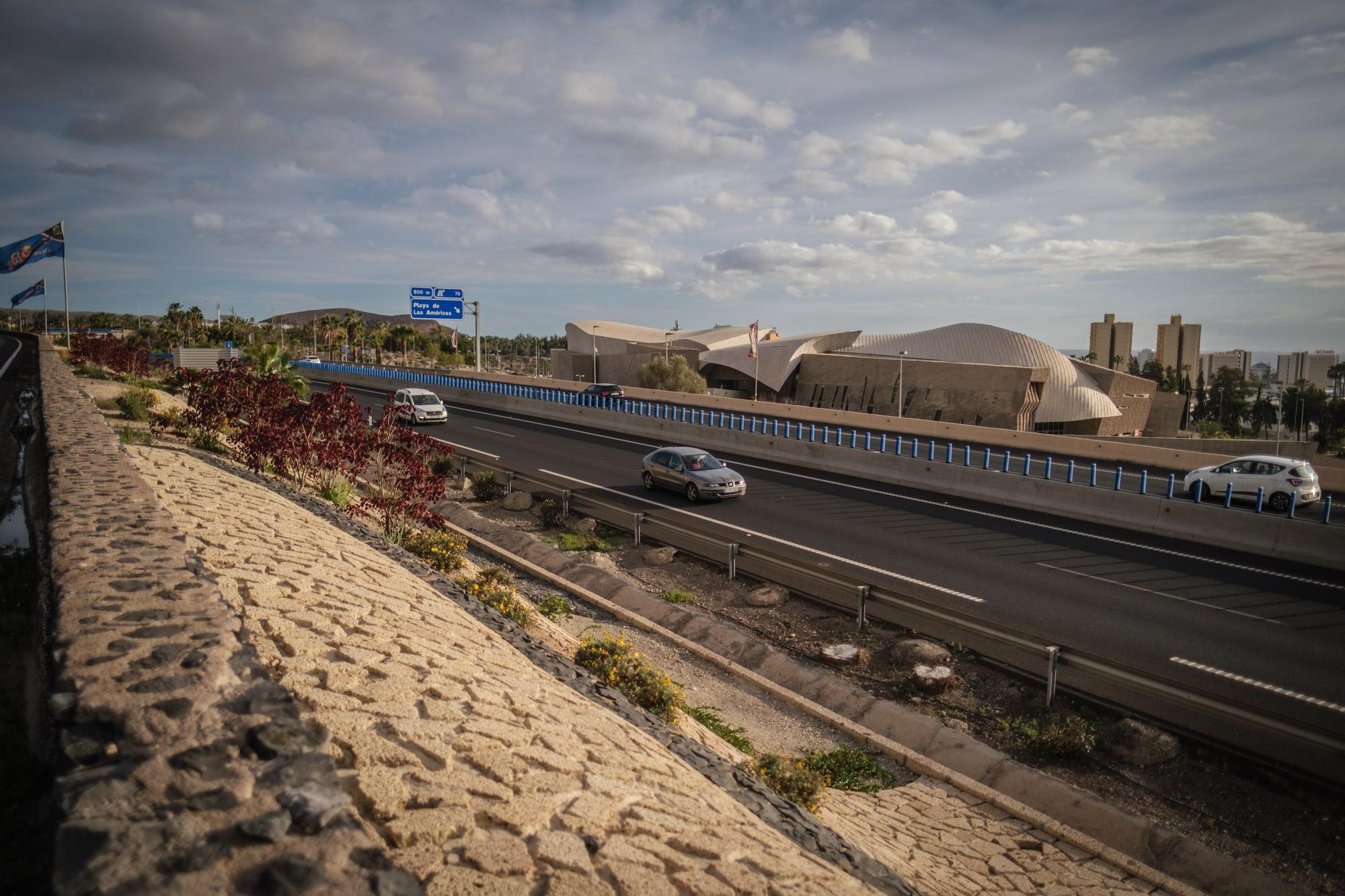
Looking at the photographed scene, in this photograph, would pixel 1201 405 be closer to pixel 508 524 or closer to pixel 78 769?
pixel 508 524

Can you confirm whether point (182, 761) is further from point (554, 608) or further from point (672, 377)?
point (672, 377)

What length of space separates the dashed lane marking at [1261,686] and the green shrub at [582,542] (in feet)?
32.6

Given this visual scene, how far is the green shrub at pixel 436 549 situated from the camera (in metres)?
11.1

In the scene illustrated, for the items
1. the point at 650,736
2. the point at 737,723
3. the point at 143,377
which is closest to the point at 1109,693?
the point at 737,723

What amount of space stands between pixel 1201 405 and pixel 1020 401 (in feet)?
318

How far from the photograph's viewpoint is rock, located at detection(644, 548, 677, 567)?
15.1 metres

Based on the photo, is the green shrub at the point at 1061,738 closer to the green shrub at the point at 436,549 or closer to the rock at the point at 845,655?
the rock at the point at 845,655

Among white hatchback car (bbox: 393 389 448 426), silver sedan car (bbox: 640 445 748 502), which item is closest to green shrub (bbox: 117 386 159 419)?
white hatchback car (bbox: 393 389 448 426)

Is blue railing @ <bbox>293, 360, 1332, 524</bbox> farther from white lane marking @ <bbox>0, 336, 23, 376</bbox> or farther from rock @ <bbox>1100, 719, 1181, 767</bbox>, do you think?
white lane marking @ <bbox>0, 336, 23, 376</bbox>

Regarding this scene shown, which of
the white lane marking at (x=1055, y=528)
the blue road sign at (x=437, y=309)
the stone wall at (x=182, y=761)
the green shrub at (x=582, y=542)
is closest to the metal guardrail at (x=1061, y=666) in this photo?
the green shrub at (x=582, y=542)

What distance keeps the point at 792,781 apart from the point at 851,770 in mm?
1609

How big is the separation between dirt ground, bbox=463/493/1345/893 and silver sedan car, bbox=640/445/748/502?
7859 millimetres

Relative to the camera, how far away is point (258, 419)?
49.5 feet

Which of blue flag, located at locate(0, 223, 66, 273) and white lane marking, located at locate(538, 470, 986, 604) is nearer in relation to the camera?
white lane marking, located at locate(538, 470, 986, 604)
